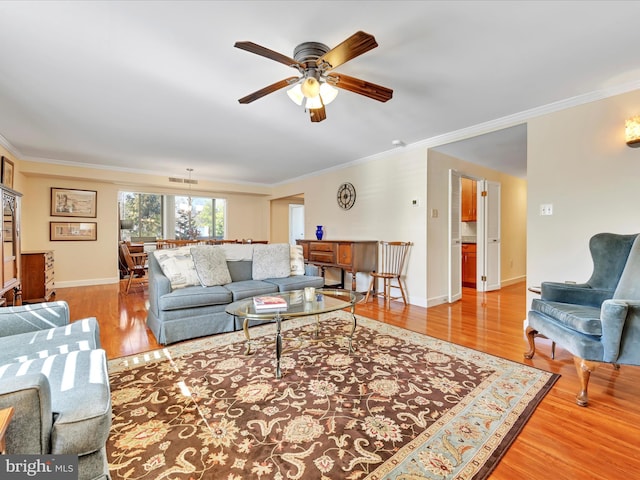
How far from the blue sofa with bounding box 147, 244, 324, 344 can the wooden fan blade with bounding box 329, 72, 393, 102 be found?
2.19 meters

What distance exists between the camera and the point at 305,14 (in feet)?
5.75

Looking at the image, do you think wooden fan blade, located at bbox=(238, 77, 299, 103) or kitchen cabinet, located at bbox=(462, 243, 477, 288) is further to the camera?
kitchen cabinet, located at bbox=(462, 243, 477, 288)

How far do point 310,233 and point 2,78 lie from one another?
189 inches

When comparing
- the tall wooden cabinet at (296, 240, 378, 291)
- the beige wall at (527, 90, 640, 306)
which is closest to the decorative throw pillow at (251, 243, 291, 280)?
the tall wooden cabinet at (296, 240, 378, 291)

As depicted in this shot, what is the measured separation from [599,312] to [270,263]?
3.18 meters

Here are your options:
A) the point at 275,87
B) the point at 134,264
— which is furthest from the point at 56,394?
the point at 134,264

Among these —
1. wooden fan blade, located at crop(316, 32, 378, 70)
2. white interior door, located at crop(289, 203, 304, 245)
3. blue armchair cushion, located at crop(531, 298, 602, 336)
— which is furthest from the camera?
white interior door, located at crop(289, 203, 304, 245)

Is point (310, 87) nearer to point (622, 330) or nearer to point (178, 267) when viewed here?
point (178, 267)

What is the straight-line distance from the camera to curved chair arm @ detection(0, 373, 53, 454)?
2.77 feet

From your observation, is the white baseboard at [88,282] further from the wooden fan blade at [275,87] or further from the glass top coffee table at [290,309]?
the wooden fan blade at [275,87]

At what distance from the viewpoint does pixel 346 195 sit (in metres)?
5.48

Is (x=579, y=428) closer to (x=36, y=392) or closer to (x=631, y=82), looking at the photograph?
(x=36, y=392)

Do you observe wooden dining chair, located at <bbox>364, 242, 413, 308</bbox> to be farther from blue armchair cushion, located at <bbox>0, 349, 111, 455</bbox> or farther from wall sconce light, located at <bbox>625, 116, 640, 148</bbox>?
blue armchair cushion, located at <bbox>0, 349, 111, 455</bbox>

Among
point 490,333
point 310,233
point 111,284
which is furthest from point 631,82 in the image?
point 111,284
